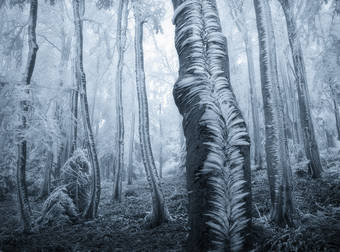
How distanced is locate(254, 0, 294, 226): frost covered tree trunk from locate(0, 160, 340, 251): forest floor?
0.34 m

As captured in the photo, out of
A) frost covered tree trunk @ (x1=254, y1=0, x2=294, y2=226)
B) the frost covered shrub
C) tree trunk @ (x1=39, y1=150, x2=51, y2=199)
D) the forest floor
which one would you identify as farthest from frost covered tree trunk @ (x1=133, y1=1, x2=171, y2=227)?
tree trunk @ (x1=39, y1=150, x2=51, y2=199)

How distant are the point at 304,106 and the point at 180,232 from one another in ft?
21.6

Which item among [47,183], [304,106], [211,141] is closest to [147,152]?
[211,141]

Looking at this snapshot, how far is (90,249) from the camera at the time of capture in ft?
12.5

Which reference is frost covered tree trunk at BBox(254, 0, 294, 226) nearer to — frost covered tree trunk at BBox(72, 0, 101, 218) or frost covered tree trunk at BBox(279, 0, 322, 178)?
frost covered tree trunk at BBox(279, 0, 322, 178)

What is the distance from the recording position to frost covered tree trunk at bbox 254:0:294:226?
3.63 meters

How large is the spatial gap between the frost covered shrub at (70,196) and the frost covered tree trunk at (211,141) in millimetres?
5268

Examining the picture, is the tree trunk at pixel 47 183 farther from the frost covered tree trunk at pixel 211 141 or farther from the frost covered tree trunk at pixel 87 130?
the frost covered tree trunk at pixel 211 141

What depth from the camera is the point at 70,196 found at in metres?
6.73

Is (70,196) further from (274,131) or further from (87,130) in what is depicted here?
(274,131)

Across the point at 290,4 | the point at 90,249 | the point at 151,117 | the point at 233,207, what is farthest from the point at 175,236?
the point at 151,117

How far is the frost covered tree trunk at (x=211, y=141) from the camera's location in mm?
1910

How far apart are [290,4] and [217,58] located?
7.43m

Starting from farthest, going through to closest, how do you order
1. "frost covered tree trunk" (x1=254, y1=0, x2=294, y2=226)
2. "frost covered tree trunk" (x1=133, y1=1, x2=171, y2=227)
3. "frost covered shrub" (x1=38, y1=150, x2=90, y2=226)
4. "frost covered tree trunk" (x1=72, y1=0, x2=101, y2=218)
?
"frost covered tree trunk" (x1=72, y1=0, x2=101, y2=218), "frost covered shrub" (x1=38, y1=150, x2=90, y2=226), "frost covered tree trunk" (x1=133, y1=1, x2=171, y2=227), "frost covered tree trunk" (x1=254, y1=0, x2=294, y2=226)
